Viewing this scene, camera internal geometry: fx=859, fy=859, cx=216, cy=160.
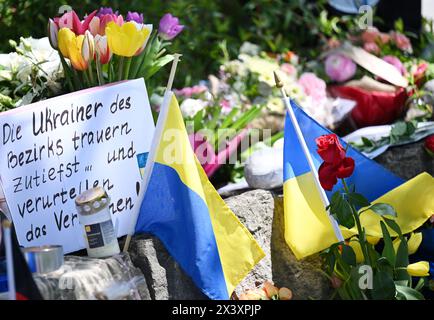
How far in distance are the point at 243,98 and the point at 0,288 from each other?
7.86 feet

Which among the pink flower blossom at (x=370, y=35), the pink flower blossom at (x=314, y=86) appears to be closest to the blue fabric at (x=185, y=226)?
the pink flower blossom at (x=314, y=86)

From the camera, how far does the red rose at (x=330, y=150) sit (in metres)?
3.02

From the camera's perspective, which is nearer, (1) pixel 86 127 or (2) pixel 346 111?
(1) pixel 86 127

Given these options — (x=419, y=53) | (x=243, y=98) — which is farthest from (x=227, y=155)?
(x=419, y=53)

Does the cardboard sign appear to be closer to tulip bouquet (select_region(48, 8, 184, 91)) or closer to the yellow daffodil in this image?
tulip bouquet (select_region(48, 8, 184, 91))

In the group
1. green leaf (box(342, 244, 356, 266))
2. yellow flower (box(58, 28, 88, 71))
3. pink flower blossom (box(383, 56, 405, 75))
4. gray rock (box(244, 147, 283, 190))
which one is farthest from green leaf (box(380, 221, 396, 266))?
pink flower blossom (box(383, 56, 405, 75))

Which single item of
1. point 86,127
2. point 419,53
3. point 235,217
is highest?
point 86,127

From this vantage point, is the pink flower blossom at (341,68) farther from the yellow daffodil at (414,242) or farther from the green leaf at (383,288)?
the green leaf at (383,288)

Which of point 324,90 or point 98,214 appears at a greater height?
point 98,214

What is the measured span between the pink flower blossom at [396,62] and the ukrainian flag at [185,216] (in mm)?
2274

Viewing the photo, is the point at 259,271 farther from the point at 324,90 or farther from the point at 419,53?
the point at 419,53

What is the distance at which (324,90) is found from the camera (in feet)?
16.3

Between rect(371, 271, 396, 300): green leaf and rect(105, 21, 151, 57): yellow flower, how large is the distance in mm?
1240

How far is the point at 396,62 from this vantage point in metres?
5.07
